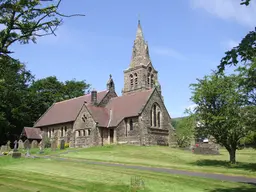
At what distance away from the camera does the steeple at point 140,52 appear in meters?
63.4

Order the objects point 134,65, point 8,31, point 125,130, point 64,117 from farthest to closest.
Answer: point 134,65, point 64,117, point 125,130, point 8,31

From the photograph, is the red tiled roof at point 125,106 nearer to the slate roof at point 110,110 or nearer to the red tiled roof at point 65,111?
the slate roof at point 110,110

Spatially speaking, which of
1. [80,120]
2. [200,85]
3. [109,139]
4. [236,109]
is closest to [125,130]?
[109,139]

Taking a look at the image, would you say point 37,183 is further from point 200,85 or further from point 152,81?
point 152,81

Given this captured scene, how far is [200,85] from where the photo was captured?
26812mm

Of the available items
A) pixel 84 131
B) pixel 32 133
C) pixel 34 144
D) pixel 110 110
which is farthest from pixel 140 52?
pixel 34 144

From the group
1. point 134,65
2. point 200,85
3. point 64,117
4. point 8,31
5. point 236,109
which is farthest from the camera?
point 134,65

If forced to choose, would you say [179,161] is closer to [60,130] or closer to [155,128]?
[155,128]

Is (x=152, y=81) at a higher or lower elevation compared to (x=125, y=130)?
higher

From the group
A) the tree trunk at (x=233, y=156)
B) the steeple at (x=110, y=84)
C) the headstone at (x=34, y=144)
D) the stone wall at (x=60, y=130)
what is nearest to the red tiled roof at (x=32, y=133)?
the stone wall at (x=60, y=130)

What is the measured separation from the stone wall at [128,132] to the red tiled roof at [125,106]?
2.65 feet

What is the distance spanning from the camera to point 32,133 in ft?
178

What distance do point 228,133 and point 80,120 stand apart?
26753 mm

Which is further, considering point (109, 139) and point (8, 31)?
point (109, 139)
